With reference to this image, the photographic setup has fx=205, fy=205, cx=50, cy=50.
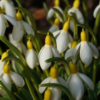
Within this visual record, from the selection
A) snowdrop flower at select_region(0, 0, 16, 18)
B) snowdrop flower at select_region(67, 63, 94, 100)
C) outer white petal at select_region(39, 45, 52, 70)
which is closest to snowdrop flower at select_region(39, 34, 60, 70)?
outer white petal at select_region(39, 45, 52, 70)

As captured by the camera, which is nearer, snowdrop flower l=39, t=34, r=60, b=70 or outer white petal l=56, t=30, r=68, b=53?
snowdrop flower l=39, t=34, r=60, b=70

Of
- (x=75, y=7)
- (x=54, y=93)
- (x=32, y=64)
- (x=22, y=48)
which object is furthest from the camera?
(x=75, y=7)

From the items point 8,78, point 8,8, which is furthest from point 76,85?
point 8,8

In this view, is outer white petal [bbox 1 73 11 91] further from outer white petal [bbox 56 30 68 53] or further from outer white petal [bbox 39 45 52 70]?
outer white petal [bbox 56 30 68 53]

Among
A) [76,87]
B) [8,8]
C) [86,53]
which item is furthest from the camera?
[8,8]

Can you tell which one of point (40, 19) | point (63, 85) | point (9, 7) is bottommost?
point (40, 19)

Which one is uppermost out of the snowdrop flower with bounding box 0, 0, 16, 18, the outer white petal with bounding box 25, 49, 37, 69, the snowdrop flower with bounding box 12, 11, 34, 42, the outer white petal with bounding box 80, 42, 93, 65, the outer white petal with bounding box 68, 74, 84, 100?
the snowdrop flower with bounding box 0, 0, 16, 18

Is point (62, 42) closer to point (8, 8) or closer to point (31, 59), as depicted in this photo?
point (31, 59)

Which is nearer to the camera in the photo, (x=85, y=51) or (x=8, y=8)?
(x=85, y=51)

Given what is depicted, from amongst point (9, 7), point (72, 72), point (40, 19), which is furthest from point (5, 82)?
point (40, 19)

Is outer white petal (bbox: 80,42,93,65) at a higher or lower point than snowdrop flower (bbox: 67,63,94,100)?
higher

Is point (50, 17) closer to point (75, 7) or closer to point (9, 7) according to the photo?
point (75, 7)
